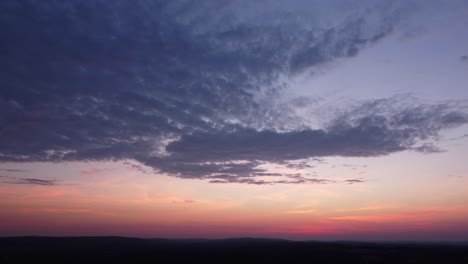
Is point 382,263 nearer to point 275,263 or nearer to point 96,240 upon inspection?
point 275,263

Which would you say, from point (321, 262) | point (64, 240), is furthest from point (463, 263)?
point (64, 240)

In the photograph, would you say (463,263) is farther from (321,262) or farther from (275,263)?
(275,263)

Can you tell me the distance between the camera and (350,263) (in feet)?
189

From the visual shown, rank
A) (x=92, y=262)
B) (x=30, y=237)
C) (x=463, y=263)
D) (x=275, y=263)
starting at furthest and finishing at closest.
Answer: (x=30, y=237)
(x=92, y=262)
(x=275, y=263)
(x=463, y=263)

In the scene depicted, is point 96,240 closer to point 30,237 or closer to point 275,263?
point 30,237

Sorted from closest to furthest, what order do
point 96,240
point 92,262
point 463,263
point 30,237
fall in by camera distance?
point 463,263
point 92,262
point 30,237
point 96,240

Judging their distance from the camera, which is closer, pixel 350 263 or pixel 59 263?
pixel 350 263

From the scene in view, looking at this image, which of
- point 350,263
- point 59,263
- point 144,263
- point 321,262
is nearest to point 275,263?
point 321,262

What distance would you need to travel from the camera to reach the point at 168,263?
6156 centimetres

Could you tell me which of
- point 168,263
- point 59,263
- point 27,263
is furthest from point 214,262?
point 27,263

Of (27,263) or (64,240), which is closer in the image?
(27,263)

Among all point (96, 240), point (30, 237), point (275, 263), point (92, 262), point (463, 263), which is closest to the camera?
point (463, 263)

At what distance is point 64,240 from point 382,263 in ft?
524

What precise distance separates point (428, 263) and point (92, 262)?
54978mm
